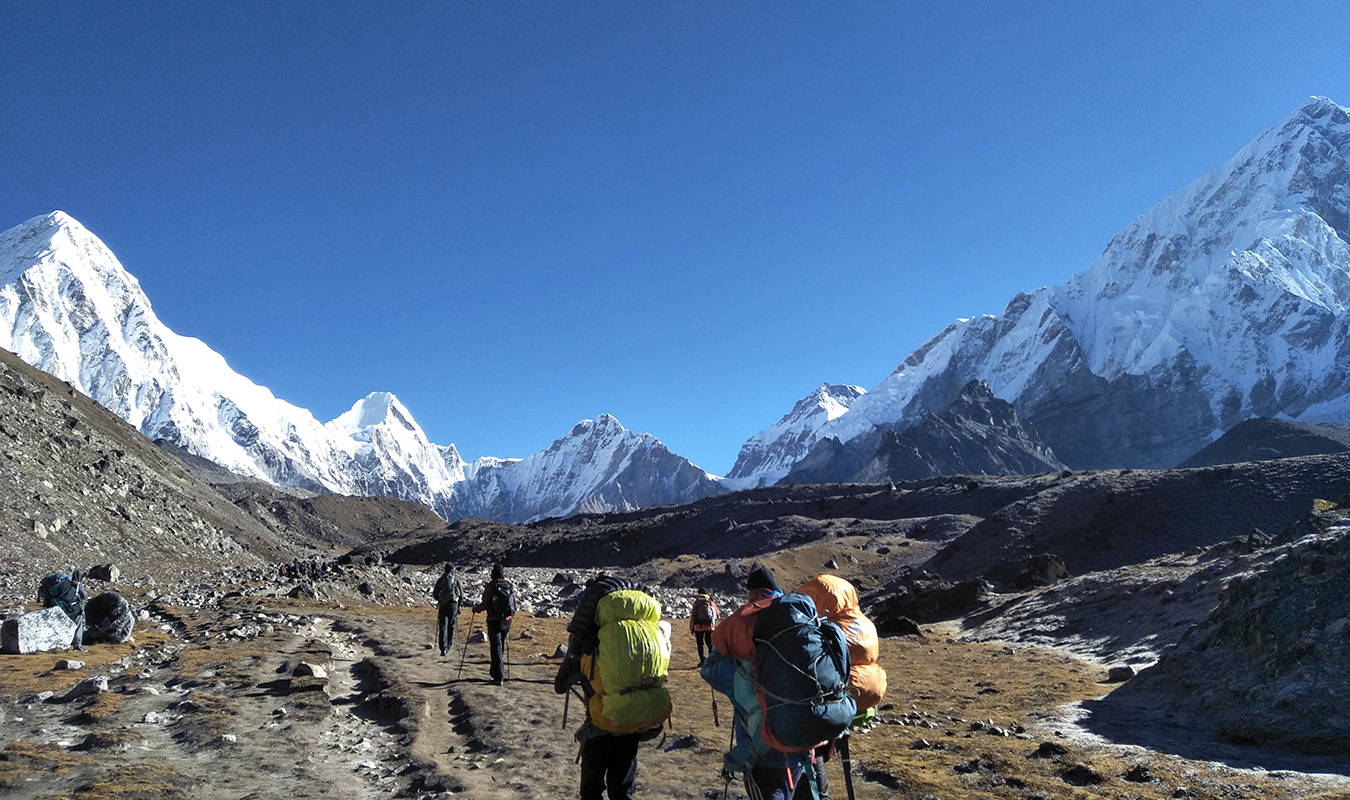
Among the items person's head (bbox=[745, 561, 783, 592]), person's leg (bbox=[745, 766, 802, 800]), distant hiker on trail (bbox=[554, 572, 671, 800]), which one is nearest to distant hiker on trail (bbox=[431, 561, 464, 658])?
distant hiker on trail (bbox=[554, 572, 671, 800])

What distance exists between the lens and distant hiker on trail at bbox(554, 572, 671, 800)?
20.7 ft

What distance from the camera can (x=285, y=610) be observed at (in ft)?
83.5

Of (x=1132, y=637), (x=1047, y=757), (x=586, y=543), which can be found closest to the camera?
(x=1047, y=757)

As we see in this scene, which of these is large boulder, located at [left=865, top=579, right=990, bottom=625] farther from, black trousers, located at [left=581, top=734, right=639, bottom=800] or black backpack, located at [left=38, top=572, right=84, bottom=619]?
black trousers, located at [left=581, top=734, right=639, bottom=800]

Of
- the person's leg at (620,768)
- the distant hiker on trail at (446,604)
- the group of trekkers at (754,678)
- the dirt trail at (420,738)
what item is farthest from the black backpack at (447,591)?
the person's leg at (620,768)

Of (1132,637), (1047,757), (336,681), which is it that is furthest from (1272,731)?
(336,681)

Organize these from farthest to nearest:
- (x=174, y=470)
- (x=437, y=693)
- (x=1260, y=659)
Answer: (x=174, y=470)
(x=437, y=693)
(x=1260, y=659)

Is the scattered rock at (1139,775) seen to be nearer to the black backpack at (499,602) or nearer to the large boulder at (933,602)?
the black backpack at (499,602)

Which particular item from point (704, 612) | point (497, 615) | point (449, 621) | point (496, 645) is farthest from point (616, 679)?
point (704, 612)

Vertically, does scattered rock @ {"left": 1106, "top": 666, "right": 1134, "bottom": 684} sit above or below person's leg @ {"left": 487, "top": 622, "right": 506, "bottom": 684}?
below

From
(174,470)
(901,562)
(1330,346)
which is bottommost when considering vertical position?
(901,562)

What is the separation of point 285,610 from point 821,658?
82.1 ft

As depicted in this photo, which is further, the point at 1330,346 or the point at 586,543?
the point at 1330,346

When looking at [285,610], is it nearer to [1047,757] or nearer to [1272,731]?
[1047,757]
